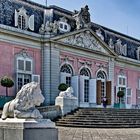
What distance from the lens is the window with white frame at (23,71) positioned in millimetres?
23459

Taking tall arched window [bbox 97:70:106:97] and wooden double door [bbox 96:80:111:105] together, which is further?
tall arched window [bbox 97:70:106:97]

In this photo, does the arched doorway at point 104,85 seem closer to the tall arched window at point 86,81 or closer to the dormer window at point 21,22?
the tall arched window at point 86,81

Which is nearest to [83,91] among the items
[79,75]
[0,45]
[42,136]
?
[79,75]

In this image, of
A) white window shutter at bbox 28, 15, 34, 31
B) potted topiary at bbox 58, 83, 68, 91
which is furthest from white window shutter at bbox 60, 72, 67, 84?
white window shutter at bbox 28, 15, 34, 31

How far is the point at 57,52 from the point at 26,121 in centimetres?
1954

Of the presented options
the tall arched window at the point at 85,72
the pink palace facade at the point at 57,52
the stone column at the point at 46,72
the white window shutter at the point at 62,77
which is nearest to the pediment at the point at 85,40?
the pink palace facade at the point at 57,52

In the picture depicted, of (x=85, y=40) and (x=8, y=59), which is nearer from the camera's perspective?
(x=8, y=59)

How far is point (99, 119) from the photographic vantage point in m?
19.6

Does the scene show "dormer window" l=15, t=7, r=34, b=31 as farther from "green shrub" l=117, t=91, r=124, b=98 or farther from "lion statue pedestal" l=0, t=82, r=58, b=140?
"lion statue pedestal" l=0, t=82, r=58, b=140

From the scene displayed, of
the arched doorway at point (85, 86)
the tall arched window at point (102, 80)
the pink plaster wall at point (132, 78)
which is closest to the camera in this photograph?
Answer: the arched doorway at point (85, 86)

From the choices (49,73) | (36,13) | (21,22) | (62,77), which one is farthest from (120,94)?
(21,22)

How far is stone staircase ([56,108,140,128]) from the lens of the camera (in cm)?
1881

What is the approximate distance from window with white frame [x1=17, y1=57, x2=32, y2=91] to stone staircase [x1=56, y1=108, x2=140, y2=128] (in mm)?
4474

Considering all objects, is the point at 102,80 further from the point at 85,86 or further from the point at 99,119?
the point at 99,119
